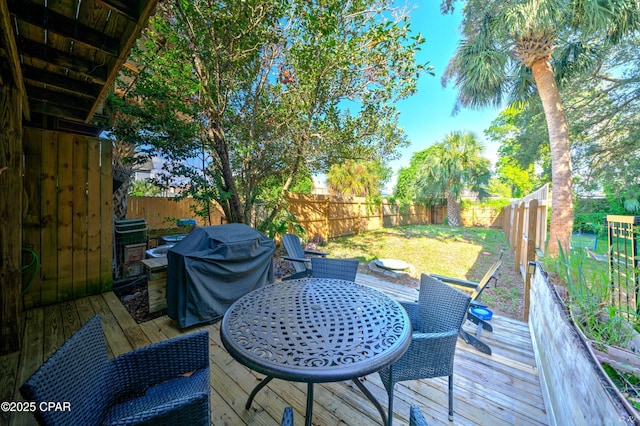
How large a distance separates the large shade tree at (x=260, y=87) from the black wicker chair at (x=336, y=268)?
7.24 feet

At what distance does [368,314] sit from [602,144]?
10045 mm

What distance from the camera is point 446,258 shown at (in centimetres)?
652

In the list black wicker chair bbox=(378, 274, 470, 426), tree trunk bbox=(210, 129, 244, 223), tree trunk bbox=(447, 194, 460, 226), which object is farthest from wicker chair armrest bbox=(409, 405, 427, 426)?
tree trunk bbox=(447, 194, 460, 226)

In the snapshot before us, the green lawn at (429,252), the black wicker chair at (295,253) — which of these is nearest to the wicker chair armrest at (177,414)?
the black wicker chair at (295,253)

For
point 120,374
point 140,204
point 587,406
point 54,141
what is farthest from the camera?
point 140,204

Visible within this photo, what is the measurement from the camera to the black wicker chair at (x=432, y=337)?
4.55 ft

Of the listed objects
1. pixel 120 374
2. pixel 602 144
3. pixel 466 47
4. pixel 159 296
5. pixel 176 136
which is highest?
pixel 466 47

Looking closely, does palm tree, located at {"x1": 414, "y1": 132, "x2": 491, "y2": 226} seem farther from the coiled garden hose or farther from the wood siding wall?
the coiled garden hose

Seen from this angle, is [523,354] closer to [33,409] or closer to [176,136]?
[33,409]

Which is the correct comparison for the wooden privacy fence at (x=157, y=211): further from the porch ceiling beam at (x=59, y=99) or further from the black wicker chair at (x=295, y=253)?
the porch ceiling beam at (x=59, y=99)

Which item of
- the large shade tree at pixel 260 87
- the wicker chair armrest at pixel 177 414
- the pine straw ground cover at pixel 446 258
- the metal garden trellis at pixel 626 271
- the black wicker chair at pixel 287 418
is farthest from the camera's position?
the pine straw ground cover at pixel 446 258

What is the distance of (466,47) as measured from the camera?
607 cm

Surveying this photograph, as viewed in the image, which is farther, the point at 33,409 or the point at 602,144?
the point at 602,144

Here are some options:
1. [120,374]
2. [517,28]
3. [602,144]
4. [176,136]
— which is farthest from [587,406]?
[602,144]
